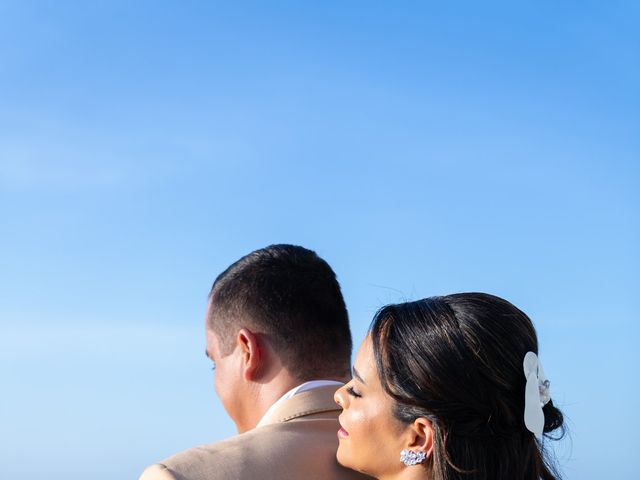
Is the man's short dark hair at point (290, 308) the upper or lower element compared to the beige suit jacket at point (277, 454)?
upper

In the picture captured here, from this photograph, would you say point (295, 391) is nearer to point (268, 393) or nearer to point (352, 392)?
point (268, 393)

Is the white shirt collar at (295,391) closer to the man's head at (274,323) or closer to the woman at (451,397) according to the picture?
the man's head at (274,323)

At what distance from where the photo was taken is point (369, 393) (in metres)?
5.11

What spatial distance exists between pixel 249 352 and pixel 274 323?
248 mm

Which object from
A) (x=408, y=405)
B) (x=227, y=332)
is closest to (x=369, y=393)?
(x=408, y=405)

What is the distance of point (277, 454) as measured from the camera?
5.45 meters

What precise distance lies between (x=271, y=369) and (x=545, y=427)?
5.56ft

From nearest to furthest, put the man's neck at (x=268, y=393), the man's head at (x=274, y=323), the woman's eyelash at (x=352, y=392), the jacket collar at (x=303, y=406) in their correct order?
the woman's eyelash at (x=352, y=392), the jacket collar at (x=303, y=406), the man's neck at (x=268, y=393), the man's head at (x=274, y=323)

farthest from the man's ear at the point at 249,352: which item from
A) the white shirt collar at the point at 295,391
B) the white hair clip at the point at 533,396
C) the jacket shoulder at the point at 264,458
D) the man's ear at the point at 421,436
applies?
the white hair clip at the point at 533,396

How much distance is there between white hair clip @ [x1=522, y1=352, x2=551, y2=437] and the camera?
4988 millimetres

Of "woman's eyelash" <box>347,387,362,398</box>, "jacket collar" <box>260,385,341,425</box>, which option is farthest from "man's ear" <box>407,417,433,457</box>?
"jacket collar" <box>260,385,341,425</box>

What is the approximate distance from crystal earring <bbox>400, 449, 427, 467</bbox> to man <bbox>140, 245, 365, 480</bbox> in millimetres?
631

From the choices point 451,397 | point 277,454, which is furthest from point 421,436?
point 277,454

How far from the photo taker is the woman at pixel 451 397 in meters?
4.89
